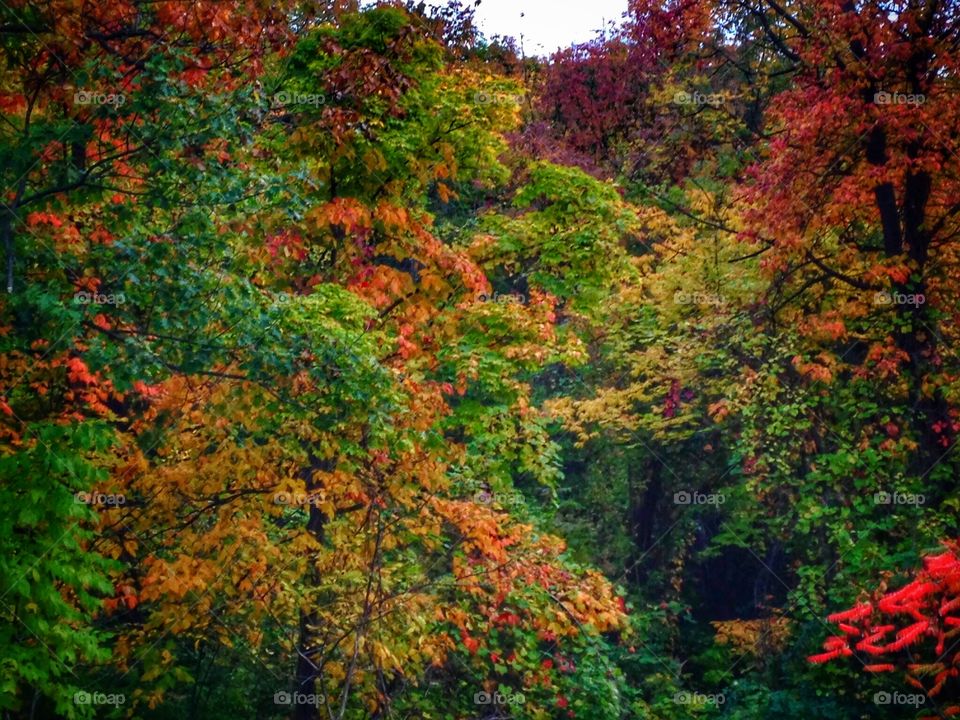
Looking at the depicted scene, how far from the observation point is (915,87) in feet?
38.3

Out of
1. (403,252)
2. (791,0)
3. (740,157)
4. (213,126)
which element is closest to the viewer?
(213,126)

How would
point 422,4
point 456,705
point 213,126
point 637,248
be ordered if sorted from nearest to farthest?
point 213,126, point 456,705, point 422,4, point 637,248

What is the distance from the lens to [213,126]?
27.0 ft

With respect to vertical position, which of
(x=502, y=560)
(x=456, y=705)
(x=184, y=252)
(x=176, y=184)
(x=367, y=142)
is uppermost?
(x=367, y=142)

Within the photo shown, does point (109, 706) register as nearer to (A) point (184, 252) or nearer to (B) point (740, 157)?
(A) point (184, 252)

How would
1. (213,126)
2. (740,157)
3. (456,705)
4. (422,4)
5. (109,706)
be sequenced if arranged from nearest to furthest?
1. (213,126)
2. (109,706)
3. (456,705)
4. (422,4)
5. (740,157)

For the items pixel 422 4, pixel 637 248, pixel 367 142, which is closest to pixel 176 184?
pixel 367 142

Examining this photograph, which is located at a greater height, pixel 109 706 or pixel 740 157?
pixel 740 157

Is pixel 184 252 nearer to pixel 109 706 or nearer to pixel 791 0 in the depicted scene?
pixel 109 706

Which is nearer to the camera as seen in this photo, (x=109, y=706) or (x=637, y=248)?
(x=109, y=706)

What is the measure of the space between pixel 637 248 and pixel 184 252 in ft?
47.6

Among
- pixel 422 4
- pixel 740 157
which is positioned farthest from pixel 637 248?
pixel 422 4

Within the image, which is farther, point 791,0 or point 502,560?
point 791,0

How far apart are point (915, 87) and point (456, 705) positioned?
31.7ft
